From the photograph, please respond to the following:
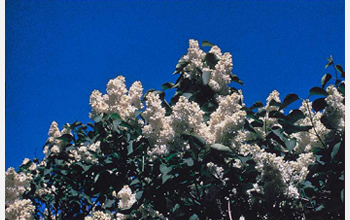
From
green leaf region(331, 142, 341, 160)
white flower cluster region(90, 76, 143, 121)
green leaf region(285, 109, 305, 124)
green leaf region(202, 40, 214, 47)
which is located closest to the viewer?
green leaf region(331, 142, 341, 160)

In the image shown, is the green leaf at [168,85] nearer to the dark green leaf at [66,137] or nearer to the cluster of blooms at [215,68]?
the cluster of blooms at [215,68]

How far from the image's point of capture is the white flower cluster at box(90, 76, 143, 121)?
3.21m

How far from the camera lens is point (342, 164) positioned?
226 cm

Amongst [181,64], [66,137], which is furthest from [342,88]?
[66,137]

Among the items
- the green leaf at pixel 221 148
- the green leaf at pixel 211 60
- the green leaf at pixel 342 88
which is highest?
the green leaf at pixel 211 60

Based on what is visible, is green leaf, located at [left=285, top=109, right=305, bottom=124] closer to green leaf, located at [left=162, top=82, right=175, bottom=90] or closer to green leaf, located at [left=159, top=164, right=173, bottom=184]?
green leaf, located at [left=159, top=164, right=173, bottom=184]

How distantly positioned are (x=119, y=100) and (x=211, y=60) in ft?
3.35

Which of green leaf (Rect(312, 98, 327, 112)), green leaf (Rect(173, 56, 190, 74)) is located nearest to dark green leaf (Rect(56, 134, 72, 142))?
green leaf (Rect(173, 56, 190, 74))

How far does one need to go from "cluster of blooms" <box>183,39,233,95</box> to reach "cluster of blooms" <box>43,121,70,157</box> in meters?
1.71

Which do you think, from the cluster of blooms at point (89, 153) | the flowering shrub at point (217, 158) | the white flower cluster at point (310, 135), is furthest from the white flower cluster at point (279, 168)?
the cluster of blooms at point (89, 153)

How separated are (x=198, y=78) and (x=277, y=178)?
1.45 metres

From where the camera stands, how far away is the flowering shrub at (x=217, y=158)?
2.38 metres

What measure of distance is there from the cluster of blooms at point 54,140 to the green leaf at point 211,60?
1910mm
